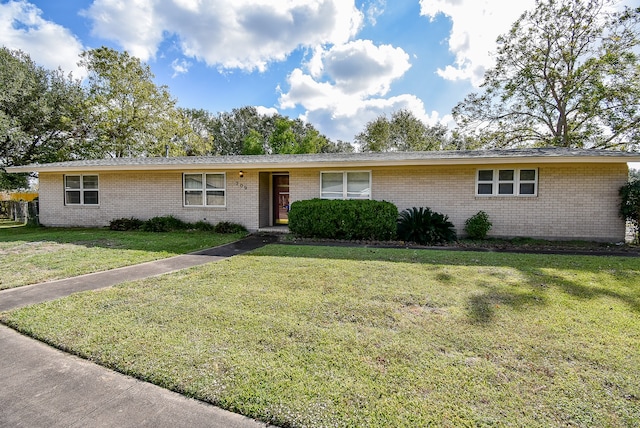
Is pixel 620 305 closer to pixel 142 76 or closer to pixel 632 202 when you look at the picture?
pixel 632 202

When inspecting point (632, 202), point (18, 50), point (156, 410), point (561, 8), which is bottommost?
point (156, 410)

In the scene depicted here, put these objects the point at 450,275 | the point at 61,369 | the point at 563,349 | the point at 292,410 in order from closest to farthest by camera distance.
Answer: the point at 292,410 < the point at 61,369 < the point at 563,349 < the point at 450,275

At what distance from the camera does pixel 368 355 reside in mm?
2715

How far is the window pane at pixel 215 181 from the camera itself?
1203 centimetres

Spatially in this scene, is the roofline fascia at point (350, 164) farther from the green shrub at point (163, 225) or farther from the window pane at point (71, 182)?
the green shrub at point (163, 225)

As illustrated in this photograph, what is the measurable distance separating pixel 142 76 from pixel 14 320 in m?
28.8

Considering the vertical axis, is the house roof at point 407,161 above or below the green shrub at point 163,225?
above

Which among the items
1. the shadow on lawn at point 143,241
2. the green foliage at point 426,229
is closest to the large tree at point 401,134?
the green foliage at point 426,229

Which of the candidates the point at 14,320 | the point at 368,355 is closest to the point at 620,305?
the point at 368,355

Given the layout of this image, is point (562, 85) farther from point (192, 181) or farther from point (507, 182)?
point (192, 181)

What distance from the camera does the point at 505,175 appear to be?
9.90 metres

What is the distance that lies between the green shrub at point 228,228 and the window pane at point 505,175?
9086mm

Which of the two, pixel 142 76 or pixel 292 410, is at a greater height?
pixel 142 76

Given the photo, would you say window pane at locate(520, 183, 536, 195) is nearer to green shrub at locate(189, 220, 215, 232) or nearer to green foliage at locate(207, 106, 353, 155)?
green shrub at locate(189, 220, 215, 232)
